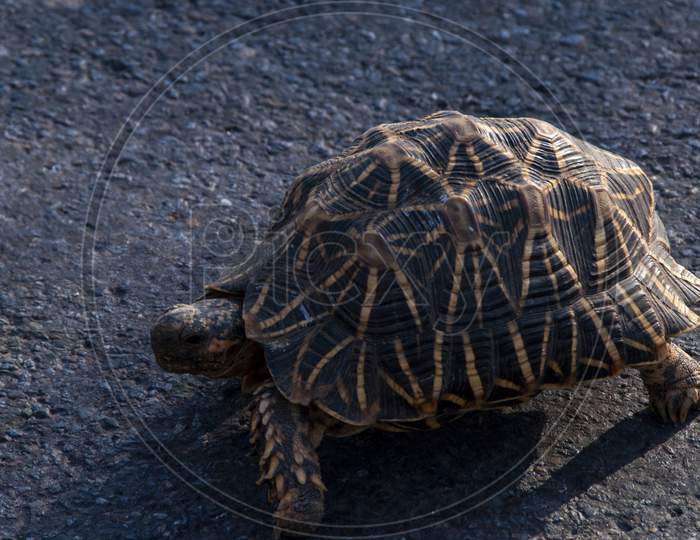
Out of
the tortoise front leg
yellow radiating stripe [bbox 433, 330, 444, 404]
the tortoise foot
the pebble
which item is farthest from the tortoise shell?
the pebble

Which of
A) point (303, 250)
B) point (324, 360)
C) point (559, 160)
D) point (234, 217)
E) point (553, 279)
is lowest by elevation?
point (234, 217)

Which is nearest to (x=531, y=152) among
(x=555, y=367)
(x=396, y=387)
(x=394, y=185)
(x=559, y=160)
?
(x=559, y=160)

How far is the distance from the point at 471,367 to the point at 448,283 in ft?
1.12

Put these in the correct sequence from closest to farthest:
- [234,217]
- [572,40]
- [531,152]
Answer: [531,152] → [234,217] → [572,40]

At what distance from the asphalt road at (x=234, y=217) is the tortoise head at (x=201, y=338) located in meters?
0.48

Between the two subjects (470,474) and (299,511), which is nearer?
(299,511)

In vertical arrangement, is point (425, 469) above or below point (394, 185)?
below

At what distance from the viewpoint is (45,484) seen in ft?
13.0

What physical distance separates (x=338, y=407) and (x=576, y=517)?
3.48ft

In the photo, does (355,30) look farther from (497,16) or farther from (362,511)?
(362,511)

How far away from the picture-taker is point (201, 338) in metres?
3.78

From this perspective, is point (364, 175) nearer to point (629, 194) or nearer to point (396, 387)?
point (396, 387)

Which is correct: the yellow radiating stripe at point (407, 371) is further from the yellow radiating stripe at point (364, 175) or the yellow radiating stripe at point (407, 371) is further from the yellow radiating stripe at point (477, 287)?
the yellow radiating stripe at point (364, 175)

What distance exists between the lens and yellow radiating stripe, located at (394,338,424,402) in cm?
365
